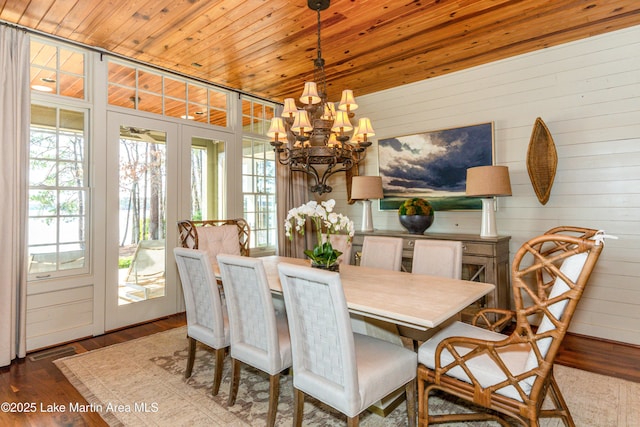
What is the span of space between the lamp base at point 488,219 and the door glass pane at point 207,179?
121 inches

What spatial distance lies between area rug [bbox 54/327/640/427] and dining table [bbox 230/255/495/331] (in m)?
0.74

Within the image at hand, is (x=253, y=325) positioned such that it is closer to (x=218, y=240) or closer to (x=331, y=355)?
(x=331, y=355)

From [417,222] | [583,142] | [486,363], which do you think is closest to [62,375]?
[486,363]

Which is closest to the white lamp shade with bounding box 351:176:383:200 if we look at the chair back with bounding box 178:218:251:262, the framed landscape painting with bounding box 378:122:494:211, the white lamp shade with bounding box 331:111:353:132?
the framed landscape painting with bounding box 378:122:494:211

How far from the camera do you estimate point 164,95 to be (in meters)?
3.99

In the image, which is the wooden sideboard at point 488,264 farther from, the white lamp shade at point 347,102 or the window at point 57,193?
the window at point 57,193

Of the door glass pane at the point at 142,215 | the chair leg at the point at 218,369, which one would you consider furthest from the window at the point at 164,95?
the chair leg at the point at 218,369

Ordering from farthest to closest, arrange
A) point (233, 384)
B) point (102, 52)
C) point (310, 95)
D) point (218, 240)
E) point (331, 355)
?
point (218, 240)
point (102, 52)
point (310, 95)
point (233, 384)
point (331, 355)

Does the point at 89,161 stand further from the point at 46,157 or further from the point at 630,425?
the point at 630,425

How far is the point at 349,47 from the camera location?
338 cm

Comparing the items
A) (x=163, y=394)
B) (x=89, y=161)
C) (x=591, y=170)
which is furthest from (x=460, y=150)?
(x=89, y=161)

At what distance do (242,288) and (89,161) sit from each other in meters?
2.46

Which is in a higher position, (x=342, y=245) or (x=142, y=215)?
(x=142, y=215)

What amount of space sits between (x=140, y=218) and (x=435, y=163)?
3407mm
